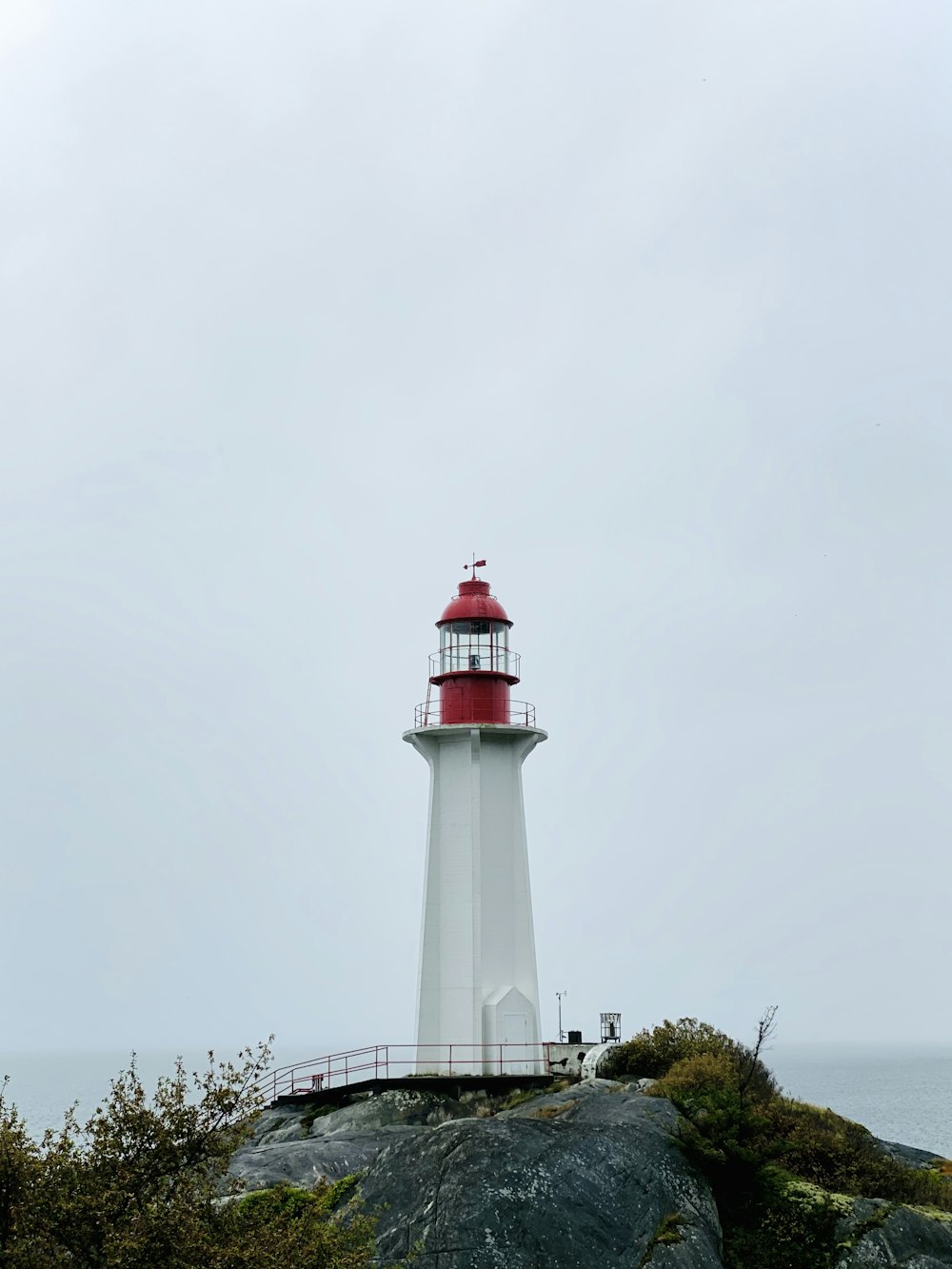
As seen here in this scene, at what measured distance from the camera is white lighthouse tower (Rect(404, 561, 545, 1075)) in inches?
1409

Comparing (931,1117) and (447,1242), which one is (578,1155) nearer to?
(447,1242)

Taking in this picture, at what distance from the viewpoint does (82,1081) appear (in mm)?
172000

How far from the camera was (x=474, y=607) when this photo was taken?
3897cm

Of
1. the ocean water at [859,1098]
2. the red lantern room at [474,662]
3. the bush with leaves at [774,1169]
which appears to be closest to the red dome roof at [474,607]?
the red lantern room at [474,662]

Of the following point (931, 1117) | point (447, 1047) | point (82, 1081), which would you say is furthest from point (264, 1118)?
point (82, 1081)

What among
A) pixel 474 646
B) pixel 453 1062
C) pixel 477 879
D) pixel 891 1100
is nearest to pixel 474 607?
pixel 474 646

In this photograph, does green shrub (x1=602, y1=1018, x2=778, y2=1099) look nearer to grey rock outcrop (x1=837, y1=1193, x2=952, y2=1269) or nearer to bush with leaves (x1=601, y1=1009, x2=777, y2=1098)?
bush with leaves (x1=601, y1=1009, x2=777, y2=1098)

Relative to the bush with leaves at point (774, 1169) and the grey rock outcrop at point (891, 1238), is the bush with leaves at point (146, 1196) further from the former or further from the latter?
the grey rock outcrop at point (891, 1238)

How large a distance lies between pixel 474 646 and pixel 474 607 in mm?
1128

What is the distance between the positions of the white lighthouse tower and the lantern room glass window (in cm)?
4

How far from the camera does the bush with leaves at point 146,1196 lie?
55.0 ft

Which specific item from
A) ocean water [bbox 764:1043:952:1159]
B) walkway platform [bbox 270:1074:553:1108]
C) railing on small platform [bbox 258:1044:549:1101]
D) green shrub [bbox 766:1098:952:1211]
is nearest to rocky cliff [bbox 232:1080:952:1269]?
green shrub [bbox 766:1098:952:1211]

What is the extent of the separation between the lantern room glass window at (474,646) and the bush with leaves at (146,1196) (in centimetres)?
2010

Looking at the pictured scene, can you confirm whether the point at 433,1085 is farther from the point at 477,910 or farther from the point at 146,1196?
the point at 146,1196
